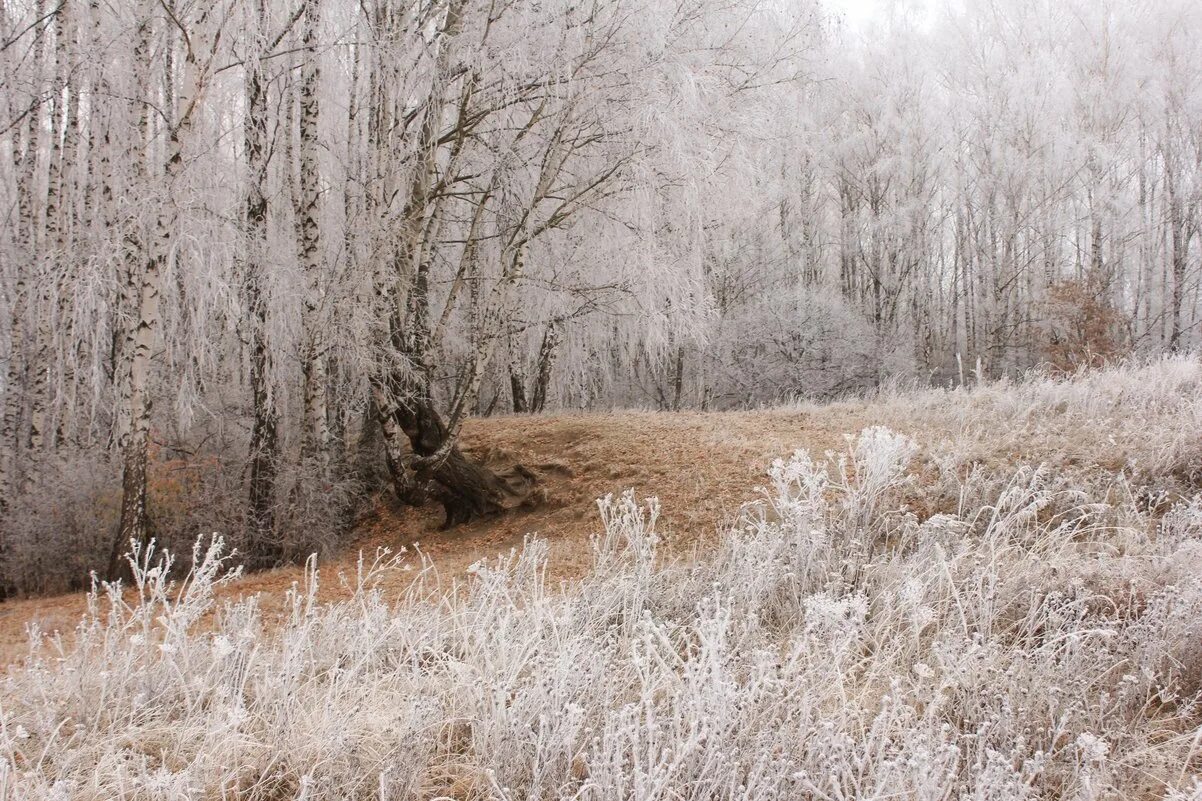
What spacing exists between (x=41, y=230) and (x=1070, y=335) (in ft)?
60.1

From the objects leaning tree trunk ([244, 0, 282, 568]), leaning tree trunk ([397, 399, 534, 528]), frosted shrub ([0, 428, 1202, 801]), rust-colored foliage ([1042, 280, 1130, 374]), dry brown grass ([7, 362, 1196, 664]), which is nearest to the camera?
frosted shrub ([0, 428, 1202, 801])

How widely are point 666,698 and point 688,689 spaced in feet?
0.51

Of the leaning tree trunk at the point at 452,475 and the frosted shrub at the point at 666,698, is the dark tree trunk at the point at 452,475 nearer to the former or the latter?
the leaning tree trunk at the point at 452,475

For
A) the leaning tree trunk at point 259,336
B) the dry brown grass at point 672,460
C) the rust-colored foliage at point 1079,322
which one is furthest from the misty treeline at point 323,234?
the rust-colored foliage at point 1079,322

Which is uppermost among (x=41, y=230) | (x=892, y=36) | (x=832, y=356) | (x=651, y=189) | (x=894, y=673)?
(x=892, y=36)

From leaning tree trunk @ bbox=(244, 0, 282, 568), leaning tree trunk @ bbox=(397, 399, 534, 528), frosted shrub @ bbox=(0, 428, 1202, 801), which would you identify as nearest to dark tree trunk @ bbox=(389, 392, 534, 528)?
leaning tree trunk @ bbox=(397, 399, 534, 528)

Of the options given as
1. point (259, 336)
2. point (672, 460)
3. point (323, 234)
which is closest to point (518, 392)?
point (323, 234)

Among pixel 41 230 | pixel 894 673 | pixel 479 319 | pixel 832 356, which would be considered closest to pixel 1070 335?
pixel 832 356

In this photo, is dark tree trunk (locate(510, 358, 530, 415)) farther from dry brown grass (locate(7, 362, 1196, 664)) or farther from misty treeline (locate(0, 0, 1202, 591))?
dry brown grass (locate(7, 362, 1196, 664))

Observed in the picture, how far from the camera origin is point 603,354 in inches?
552

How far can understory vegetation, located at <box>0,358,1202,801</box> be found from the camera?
202 cm

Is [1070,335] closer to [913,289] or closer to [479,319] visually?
[913,289]

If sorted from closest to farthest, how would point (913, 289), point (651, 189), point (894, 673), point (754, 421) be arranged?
point (894, 673), point (651, 189), point (754, 421), point (913, 289)

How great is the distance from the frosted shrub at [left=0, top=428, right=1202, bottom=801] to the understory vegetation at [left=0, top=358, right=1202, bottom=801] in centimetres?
1
